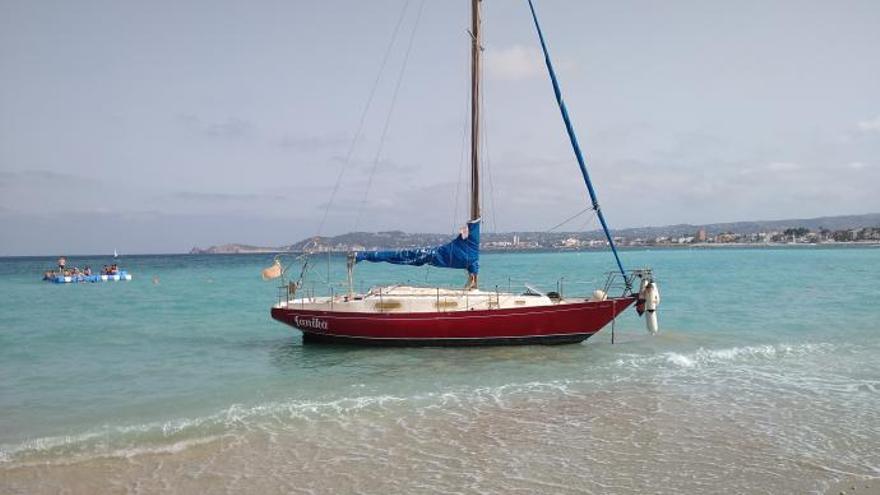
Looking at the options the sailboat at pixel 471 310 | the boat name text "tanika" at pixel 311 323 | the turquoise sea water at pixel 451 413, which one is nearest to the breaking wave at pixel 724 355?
the turquoise sea water at pixel 451 413

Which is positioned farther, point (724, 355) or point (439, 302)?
point (439, 302)

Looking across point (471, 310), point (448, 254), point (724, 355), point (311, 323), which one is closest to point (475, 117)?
point (448, 254)

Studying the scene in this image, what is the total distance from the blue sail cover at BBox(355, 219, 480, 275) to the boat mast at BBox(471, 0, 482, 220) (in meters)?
0.80

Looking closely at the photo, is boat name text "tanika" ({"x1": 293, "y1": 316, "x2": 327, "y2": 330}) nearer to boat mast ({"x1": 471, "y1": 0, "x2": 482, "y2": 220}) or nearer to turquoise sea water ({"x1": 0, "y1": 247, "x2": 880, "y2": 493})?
turquoise sea water ({"x1": 0, "y1": 247, "x2": 880, "y2": 493})

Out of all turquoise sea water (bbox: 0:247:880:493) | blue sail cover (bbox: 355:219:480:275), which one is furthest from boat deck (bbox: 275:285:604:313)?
turquoise sea water (bbox: 0:247:880:493)

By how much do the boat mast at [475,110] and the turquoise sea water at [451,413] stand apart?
5.35 m

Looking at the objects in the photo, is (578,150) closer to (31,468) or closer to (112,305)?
(31,468)

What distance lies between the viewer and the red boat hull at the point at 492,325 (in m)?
20.7

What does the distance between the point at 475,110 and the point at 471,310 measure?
278 inches

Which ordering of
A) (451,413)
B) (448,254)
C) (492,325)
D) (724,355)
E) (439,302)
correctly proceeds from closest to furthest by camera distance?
(451,413)
(724,355)
(492,325)
(439,302)
(448,254)

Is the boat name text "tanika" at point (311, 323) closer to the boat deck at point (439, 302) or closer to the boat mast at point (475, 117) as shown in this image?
the boat deck at point (439, 302)

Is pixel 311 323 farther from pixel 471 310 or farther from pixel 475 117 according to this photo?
pixel 475 117

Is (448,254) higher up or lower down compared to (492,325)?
higher up

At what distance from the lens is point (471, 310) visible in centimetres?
2077
